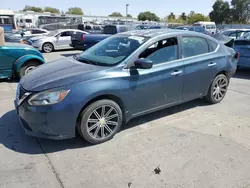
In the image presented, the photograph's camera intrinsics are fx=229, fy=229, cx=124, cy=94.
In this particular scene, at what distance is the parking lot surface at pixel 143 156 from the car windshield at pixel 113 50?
1195 millimetres

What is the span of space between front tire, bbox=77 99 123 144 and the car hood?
0.41 meters

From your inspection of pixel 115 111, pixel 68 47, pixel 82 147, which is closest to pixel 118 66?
pixel 115 111

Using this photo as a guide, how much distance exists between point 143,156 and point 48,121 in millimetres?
1341

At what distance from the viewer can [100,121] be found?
11.0ft

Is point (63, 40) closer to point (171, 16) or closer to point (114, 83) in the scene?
point (114, 83)

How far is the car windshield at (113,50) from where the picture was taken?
361cm

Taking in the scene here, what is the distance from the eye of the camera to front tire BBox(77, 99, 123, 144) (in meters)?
3.21

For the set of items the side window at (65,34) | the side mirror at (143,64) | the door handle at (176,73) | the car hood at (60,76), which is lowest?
the door handle at (176,73)

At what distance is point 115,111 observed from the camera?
136 inches

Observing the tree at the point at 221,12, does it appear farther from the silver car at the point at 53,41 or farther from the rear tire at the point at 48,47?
the rear tire at the point at 48,47

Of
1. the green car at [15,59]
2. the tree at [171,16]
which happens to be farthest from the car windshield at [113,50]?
the tree at [171,16]

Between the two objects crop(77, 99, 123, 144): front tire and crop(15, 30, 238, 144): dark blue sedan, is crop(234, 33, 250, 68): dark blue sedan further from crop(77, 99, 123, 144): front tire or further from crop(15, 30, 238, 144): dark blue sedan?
crop(77, 99, 123, 144): front tire

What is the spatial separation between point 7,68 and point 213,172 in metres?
5.92

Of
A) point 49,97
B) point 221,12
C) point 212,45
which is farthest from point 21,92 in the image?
point 221,12
